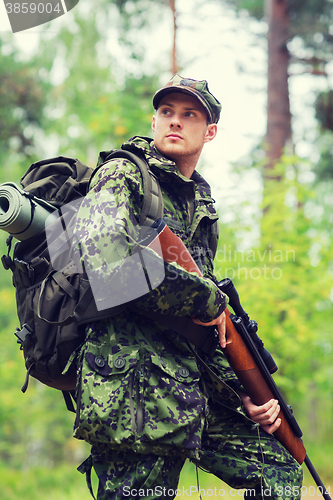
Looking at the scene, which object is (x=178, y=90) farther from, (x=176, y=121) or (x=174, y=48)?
(x=174, y=48)

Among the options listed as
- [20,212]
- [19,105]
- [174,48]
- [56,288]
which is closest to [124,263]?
[56,288]

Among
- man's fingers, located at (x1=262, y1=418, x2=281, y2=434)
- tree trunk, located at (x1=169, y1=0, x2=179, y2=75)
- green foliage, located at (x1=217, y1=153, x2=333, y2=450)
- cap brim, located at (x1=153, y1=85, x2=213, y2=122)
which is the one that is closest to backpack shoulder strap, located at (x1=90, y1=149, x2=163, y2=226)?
cap brim, located at (x1=153, y1=85, x2=213, y2=122)

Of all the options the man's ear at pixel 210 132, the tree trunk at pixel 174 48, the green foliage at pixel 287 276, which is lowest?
the man's ear at pixel 210 132

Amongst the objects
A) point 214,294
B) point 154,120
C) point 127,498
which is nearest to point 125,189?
point 214,294

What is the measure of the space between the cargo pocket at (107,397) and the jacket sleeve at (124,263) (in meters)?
0.23

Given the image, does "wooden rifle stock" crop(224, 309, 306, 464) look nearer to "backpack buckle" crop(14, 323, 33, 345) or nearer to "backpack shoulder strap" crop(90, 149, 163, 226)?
"backpack shoulder strap" crop(90, 149, 163, 226)

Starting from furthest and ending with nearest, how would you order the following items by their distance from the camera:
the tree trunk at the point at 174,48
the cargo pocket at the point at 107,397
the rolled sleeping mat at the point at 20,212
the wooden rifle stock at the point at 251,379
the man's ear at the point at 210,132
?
the tree trunk at the point at 174,48 → the man's ear at the point at 210,132 → the wooden rifle stock at the point at 251,379 → the rolled sleeping mat at the point at 20,212 → the cargo pocket at the point at 107,397

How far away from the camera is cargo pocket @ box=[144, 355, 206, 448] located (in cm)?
198

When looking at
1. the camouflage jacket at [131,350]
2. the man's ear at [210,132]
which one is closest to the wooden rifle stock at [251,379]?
the camouflage jacket at [131,350]

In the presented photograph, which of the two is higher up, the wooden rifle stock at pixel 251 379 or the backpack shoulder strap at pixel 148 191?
the backpack shoulder strap at pixel 148 191

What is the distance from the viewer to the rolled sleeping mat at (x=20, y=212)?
206 cm

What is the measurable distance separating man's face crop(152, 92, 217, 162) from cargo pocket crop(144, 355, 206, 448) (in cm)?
111

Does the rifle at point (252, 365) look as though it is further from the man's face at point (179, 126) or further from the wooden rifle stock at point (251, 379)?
the man's face at point (179, 126)

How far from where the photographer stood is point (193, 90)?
2598 mm
